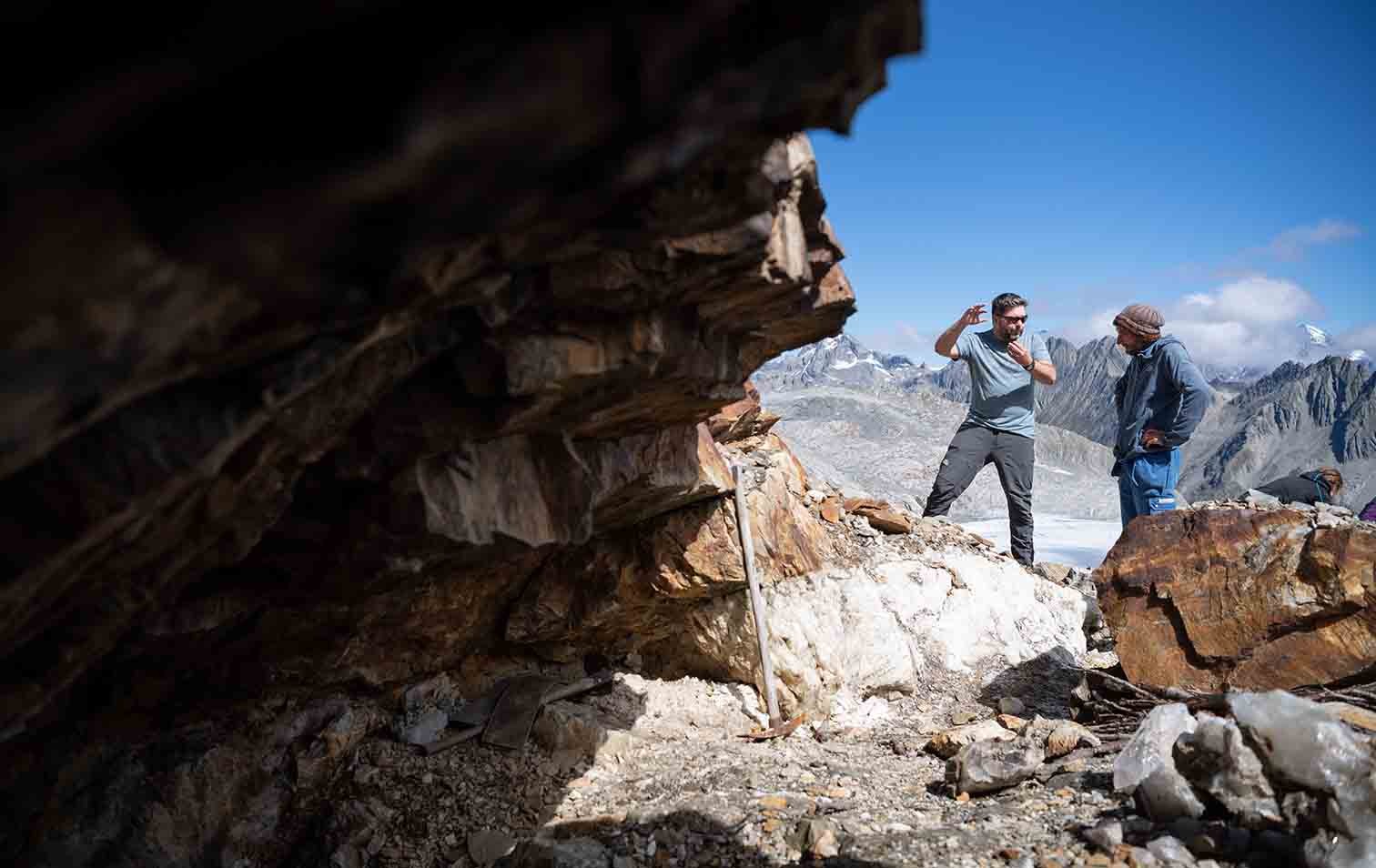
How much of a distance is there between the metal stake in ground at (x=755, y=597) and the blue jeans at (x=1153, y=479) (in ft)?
10.2

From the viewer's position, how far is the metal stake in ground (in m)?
5.60

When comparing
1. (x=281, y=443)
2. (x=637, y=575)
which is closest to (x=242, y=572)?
(x=281, y=443)

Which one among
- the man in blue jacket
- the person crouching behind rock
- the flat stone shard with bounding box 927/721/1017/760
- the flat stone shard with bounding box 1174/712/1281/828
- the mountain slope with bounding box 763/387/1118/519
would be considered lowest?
the mountain slope with bounding box 763/387/1118/519

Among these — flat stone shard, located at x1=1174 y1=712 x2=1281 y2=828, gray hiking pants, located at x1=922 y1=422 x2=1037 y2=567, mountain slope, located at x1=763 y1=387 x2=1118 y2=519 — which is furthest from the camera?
mountain slope, located at x1=763 y1=387 x2=1118 y2=519

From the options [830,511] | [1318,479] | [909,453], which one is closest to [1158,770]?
[830,511]

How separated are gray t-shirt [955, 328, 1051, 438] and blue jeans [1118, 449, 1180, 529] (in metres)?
0.97

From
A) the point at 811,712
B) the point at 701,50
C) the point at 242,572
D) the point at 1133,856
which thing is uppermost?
the point at 701,50

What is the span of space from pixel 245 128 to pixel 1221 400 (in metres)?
33.2

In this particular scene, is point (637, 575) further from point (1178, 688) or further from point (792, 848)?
point (1178, 688)

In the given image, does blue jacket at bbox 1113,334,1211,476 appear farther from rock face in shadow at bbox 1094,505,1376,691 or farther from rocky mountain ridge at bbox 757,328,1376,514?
rocky mountain ridge at bbox 757,328,1376,514

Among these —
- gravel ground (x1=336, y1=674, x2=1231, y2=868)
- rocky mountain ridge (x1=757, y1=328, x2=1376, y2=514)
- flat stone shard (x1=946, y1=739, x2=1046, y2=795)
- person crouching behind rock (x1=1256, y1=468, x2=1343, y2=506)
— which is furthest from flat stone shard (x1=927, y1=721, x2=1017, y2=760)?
rocky mountain ridge (x1=757, y1=328, x2=1376, y2=514)

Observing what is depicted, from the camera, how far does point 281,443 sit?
2.63m

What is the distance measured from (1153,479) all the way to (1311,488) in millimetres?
2757

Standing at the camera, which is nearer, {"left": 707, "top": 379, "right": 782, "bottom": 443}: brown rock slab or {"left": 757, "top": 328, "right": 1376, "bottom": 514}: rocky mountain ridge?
{"left": 707, "top": 379, "right": 782, "bottom": 443}: brown rock slab
